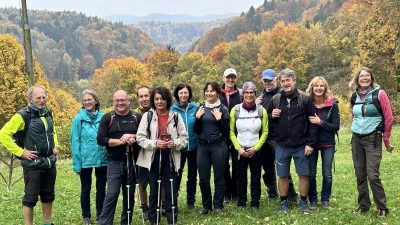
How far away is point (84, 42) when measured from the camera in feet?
633

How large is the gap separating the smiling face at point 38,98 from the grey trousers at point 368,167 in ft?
18.1

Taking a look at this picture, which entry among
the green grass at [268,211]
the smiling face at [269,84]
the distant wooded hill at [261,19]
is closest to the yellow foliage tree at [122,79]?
the green grass at [268,211]

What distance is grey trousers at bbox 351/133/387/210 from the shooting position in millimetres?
6539

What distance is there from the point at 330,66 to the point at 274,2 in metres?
113

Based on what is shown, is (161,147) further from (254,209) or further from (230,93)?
(254,209)

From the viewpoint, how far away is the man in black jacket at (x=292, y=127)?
22.4ft

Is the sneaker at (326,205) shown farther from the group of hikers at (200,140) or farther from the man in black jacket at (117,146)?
the man in black jacket at (117,146)

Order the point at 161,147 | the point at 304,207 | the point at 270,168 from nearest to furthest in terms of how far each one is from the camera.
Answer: the point at 161,147
the point at 304,207
the point at 270,168

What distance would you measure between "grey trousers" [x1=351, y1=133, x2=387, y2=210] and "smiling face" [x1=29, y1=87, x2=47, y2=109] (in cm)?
551

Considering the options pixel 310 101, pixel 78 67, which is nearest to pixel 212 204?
pixel 310 101

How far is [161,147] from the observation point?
642 cm

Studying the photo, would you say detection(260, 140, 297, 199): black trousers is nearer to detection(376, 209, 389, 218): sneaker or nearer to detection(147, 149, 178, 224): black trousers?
detection(376, 209, 389, 218): sneaker

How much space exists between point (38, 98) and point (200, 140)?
295 cm

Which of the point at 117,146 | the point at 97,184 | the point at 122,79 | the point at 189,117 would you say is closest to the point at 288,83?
the point at 189,117
